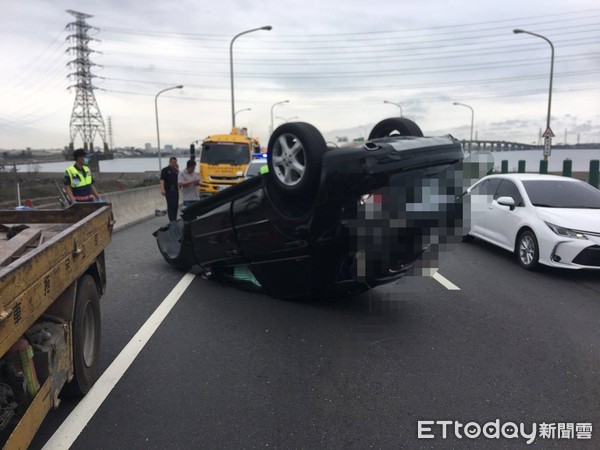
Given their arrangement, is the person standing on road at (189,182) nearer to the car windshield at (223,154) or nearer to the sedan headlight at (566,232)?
the sedan headlight at (566,232)

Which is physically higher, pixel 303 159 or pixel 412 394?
pixel 303 159

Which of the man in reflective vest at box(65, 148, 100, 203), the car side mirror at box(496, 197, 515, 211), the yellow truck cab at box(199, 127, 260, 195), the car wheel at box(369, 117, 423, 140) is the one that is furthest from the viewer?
the yellow truck cab at box(199, 127, 260, 195)

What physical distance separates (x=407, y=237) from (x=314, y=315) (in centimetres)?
169

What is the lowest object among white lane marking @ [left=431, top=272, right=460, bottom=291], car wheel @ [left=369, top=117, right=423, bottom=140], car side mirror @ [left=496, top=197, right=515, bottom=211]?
white lane marking @ [left=431, top=272, right=460, bottom=291]

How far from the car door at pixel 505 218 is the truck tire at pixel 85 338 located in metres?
6.76

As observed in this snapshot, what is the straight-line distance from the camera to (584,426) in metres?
3.19

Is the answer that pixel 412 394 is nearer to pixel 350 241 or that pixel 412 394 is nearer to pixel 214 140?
pixel 350 241

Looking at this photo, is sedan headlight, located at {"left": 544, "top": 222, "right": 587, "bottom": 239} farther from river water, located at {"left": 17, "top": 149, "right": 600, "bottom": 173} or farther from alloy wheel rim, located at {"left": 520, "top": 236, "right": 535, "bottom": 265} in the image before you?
river water, located at {"left": 17, "top": 149, "right": 600, "bottom": 173}

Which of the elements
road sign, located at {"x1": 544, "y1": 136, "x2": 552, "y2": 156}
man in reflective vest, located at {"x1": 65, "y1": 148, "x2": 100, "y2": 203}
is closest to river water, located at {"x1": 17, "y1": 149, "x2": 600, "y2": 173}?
road sign, located at {"x1": 544, "y1": 136, "x2": 552, "y2": 156}

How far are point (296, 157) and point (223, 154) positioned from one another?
53.9 ft

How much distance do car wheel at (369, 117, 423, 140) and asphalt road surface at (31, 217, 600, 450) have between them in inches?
61.0

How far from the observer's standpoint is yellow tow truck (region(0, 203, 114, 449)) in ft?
7.69

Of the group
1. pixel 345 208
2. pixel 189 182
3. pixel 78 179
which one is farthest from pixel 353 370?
pixel 189 182

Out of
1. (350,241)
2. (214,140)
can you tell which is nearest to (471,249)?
(350,241)
